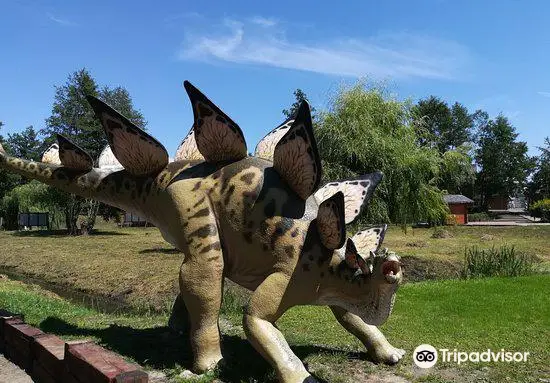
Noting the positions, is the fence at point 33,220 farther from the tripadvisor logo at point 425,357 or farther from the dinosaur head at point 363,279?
the dinosaur head at point 363,279

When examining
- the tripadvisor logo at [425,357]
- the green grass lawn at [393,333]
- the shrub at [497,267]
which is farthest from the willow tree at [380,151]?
the tripadvisor logo at [425,357]

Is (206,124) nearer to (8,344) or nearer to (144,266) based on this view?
(8,344)

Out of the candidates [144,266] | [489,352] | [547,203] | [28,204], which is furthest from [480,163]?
[489,352]

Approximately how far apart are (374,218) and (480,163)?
44.6 meters

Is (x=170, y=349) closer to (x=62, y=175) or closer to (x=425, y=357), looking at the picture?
(x=62, y=175)

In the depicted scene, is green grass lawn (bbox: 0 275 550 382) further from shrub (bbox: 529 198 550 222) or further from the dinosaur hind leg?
shrub (bbox: 529 198 550 222)

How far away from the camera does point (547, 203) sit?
35969 millimetres

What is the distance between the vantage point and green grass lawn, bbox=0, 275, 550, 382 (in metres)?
4.21

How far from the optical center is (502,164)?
167 feet

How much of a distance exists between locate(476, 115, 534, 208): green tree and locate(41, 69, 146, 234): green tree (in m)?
33.7

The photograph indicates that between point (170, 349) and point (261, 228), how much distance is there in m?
1.62

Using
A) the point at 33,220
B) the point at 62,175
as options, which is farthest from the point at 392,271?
the point at 33,220

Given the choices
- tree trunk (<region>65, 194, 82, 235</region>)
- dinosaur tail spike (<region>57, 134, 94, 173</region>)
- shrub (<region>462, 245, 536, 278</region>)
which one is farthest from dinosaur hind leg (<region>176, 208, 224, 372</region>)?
tree trunk (<region>65, 194, 82, 235</region>)

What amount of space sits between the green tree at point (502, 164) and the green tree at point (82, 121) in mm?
33717
